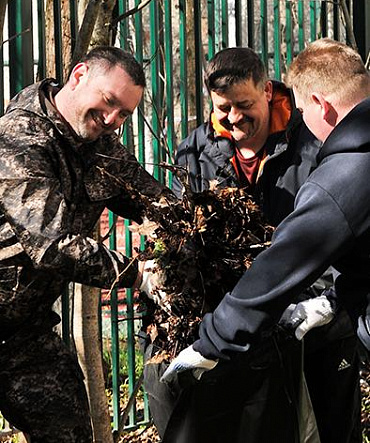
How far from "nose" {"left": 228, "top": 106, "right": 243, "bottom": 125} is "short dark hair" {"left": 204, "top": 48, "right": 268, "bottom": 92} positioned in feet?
0.32

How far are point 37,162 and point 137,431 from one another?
2.40 meters

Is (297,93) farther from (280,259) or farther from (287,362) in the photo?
(287,362)

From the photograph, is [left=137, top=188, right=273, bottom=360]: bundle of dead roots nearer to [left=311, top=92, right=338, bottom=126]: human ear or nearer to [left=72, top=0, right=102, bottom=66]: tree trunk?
[left=311, top=92, right=338, bottom=126]: human ear

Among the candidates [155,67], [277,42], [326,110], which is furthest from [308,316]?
[277,42]

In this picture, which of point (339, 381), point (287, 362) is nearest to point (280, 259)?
point (287, 362)

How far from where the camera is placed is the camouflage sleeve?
386 cm

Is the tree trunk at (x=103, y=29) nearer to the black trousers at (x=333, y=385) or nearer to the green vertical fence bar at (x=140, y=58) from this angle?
the green vertical fence bar at (x=140, y=58)

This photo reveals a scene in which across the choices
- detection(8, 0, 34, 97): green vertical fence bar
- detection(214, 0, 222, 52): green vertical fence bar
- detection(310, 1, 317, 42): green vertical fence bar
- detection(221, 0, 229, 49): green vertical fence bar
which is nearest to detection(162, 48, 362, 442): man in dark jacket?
detection(8, 0, 34, 97): green vertical fence bar

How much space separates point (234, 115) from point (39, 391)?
4.71 feet

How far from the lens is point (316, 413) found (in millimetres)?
4473

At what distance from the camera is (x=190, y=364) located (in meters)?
3.72

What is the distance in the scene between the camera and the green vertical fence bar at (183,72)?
575cm

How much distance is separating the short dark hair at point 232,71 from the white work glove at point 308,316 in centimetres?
102

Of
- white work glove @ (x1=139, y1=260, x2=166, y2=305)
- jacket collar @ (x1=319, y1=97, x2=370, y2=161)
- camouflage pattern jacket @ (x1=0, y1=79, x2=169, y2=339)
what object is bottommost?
white work glove @ (x1=139, y1=260, x2=166, y2=305)
